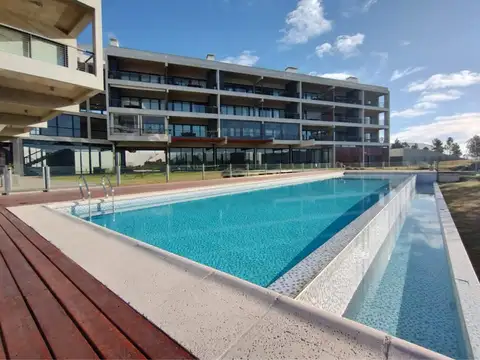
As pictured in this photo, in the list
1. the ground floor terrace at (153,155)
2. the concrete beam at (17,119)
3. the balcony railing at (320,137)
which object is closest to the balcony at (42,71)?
the concrete beam at (17,119)

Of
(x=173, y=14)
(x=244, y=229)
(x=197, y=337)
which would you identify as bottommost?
(x=244, y=229)

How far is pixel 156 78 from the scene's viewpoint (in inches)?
1123

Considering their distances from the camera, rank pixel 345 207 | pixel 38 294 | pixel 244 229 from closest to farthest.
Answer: pixel 38 294
pixel 244 229
pixel 345 207

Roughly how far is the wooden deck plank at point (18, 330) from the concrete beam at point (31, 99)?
9777 millimetres

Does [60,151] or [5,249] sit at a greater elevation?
[60,151]

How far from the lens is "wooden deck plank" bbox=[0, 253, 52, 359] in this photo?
5.90ft

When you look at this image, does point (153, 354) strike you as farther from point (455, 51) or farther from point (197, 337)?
point (455, 51)

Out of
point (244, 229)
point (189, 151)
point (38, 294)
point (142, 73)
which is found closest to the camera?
point (38, 294)

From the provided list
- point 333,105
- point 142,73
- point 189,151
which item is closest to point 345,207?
point 189,151

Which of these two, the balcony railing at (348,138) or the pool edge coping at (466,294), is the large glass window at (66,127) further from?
the balcony railing at (348,138)

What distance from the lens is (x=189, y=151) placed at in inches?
1225

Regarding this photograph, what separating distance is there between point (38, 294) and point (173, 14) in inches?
653

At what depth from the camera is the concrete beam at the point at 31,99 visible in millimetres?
9445

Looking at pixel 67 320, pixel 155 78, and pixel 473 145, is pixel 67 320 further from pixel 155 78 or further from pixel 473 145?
pixel 473 145
